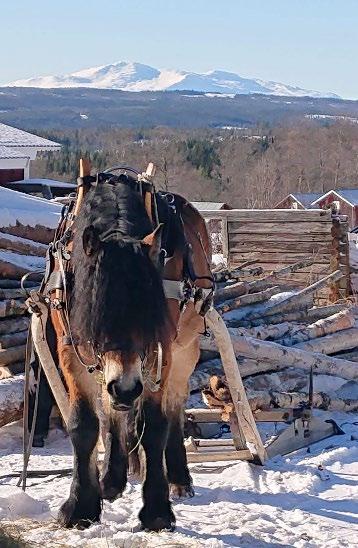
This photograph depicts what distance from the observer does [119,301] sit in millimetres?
4535

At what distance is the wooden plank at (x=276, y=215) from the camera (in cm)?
1449

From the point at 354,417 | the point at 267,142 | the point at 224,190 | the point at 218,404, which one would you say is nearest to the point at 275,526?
the point at 218,404

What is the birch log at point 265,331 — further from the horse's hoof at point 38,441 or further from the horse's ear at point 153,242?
the horse's ear at point 153,242

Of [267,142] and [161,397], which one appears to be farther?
[267,142]

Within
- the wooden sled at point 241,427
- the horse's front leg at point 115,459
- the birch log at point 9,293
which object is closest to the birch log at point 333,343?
the wooden sled at point 241,427

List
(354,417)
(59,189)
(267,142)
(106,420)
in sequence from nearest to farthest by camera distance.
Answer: (106,420) < (354,417) < (59,189) < (267,142)

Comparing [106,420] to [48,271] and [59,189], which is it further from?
[59,189]

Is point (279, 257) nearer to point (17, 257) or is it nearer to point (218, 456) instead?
point (17, 257)

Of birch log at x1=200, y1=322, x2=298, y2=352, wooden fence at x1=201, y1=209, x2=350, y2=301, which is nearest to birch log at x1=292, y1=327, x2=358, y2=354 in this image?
birch log at x1=200, y1=322, x2=298, y2=352

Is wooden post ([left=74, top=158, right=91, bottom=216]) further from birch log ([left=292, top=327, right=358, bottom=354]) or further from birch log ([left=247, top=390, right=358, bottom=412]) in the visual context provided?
birch log ([left=292, top=327, right=358, bottom=354])

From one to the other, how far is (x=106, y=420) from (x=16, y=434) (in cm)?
203

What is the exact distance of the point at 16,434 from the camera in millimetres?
7488

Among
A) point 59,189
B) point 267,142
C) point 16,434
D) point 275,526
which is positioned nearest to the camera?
point 275,526

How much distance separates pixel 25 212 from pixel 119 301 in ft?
19.6
